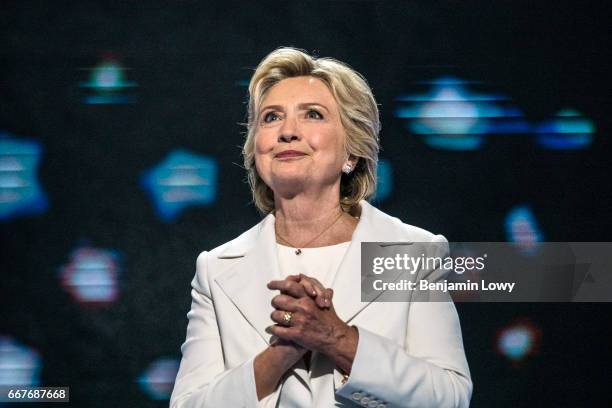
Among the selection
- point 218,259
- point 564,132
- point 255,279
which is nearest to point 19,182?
point 218,259

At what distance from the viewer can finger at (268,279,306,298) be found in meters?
1.91

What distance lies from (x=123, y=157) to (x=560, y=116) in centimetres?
145

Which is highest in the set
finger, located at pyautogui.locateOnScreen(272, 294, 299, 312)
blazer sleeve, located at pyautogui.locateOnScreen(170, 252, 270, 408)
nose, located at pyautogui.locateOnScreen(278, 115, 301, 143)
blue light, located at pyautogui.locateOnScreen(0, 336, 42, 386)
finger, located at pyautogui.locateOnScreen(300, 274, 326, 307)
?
nose, located at pyautogui.locateOnScreen(278, 115, 301, 143)

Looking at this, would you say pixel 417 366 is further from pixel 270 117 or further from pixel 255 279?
pixel 270 117

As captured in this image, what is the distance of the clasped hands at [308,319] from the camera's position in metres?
1.92

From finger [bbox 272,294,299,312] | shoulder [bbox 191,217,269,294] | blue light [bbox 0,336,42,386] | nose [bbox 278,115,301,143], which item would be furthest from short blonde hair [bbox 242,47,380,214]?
blue light [bbox 0,336,42,386]

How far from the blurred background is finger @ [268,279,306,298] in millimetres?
1063

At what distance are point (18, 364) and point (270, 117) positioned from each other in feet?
4.35

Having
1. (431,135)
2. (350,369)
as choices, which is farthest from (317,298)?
(431,135)

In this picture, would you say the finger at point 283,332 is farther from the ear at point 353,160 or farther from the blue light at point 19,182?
the blue light at point 19,182

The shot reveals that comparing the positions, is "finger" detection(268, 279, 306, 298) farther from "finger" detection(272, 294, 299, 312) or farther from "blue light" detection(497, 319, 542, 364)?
"blue light" detection(497, 319, 542, 364)

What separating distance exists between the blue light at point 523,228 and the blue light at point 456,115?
251mm

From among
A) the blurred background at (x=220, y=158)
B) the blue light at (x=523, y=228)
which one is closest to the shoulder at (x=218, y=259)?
the blurred background at (x=220, y=158)

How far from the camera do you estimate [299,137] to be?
2.26 metres
